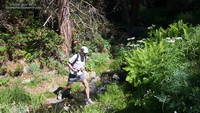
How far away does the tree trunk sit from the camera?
14.4 metres

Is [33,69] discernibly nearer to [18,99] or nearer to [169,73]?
[18,99]

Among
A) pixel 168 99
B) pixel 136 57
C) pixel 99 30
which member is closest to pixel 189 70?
pixel 168 99

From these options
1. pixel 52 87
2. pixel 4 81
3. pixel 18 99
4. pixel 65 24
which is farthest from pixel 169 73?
pixel 65 24

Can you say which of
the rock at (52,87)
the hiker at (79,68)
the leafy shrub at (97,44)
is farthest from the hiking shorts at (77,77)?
the leafy shrub at (97,44)

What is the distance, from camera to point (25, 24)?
52.6ft

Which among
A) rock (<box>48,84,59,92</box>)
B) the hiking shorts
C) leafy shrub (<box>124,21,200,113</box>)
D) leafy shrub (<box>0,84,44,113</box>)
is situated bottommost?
rock (<box>48,84,59,92</box>)

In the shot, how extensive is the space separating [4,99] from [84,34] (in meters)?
5.14

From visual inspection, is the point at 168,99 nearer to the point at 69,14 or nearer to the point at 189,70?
the point at 189,70

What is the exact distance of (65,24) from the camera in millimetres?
14695

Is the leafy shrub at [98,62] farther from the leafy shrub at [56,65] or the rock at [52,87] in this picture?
the rock at [52,87]

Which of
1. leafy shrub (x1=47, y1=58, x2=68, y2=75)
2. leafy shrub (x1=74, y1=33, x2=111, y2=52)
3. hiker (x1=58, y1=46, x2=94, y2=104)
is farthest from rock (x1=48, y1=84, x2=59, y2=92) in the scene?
leafy shrub (x1=74, y1=33, x2=111, y2=52)

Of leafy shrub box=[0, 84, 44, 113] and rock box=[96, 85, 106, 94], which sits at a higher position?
rock box=[96, 85, 106, 94]

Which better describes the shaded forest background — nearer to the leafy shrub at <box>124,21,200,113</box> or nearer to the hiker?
the leafy shrub at <box>124,21,200,113</box>

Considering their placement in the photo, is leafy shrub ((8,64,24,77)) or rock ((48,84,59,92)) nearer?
rock ((48,84,59,92))
